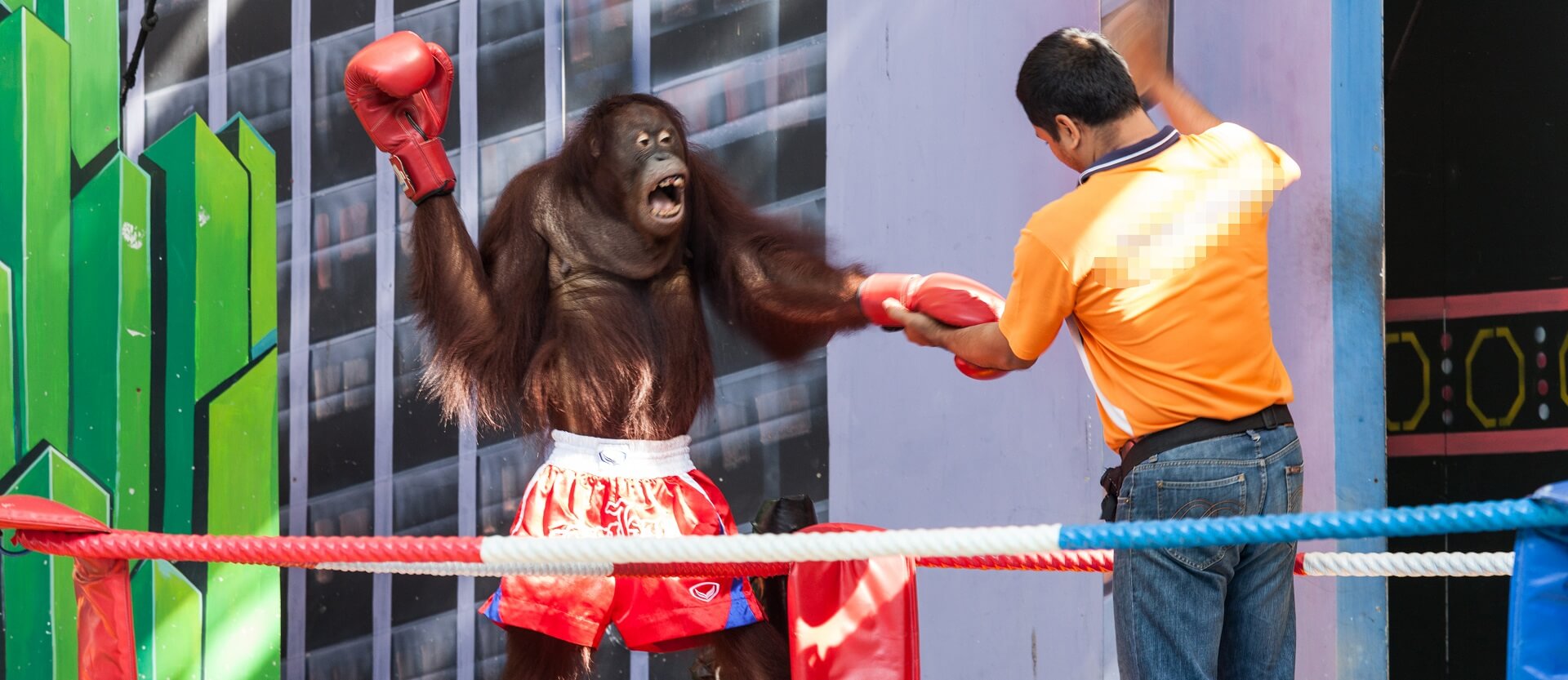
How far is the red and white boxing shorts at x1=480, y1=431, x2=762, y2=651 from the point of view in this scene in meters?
2.86

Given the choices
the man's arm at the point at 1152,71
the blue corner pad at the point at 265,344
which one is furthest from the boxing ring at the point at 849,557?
the blue corner pad at the point at 265,344

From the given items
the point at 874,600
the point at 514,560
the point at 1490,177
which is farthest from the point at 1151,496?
the point at 1490,177

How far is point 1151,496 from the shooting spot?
2.36 metres

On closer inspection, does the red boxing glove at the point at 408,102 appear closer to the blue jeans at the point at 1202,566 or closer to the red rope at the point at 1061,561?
the red rope at the point at 1061,561

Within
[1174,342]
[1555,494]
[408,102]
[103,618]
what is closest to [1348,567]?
[1174,342]

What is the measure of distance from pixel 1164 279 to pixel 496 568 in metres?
1.21

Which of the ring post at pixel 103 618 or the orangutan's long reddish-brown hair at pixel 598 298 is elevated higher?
the orangutan's long reddish-brown hair at pixel 598 298

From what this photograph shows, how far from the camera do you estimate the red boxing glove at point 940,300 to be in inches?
118

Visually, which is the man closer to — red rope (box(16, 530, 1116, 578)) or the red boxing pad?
the red boxing pad

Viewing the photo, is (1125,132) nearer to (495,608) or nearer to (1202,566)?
(1202,566)

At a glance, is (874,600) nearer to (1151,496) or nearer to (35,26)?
(1151,496)

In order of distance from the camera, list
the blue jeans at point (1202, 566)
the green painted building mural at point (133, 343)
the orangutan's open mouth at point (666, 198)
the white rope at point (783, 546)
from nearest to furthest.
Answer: the white rope at point (783, 546), the blue jeans at point (1202, 566), the orangutan's open mouth at point (666, 198), the green painted building mural at point (133, 343)

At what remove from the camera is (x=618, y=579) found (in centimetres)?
290

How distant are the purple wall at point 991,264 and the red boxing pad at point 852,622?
1040 mm
